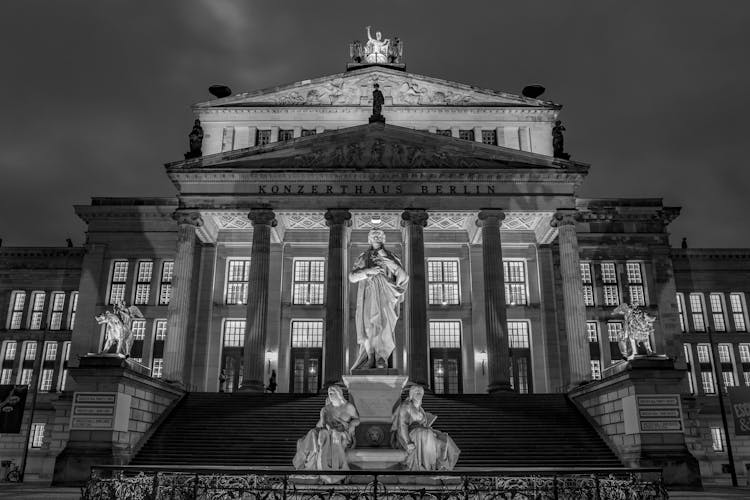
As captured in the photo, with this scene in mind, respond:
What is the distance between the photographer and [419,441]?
12.8m

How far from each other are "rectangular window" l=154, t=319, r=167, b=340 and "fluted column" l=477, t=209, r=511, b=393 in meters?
21.0

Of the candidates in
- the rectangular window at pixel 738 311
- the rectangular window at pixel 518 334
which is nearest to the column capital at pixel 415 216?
the rectangular window at pixel 518 334

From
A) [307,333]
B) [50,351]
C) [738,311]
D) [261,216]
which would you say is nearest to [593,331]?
[738,311]

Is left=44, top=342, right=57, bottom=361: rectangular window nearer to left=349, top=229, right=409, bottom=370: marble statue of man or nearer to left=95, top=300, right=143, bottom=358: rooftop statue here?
left=95, top=300, right=143, bottom=358: rooftop statue

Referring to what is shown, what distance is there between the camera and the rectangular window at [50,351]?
4616 cm

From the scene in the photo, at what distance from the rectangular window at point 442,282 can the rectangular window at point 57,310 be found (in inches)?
1032

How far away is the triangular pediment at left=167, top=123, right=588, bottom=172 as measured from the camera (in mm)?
37969

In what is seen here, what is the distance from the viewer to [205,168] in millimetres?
38031

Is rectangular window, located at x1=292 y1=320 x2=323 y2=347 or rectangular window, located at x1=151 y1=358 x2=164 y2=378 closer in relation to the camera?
rectangular window, located at x1=151 y1=358 x2=164 y2=378

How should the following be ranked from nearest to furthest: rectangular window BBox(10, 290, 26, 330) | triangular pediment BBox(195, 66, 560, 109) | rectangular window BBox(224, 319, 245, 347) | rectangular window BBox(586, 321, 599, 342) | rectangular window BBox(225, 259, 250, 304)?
1. rectangular window BBox(224, 319, 245, 347)
2. rectangular window BBox(586, 321, 599, 342)
3. rectangular window BBox(225, 259, 250, 304)
4. triangular pediment BBox(195, 66, 560, 109)
5. rectangular window BBox(10, 290, 26, 330)

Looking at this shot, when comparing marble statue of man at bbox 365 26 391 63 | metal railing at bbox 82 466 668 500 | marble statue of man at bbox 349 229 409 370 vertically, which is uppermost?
marble statue of man at bbox 365 26 391 63

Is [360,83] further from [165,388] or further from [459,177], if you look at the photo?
[165,388]

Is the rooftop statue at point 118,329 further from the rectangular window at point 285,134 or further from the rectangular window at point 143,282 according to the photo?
the rectangular window at point 285,134

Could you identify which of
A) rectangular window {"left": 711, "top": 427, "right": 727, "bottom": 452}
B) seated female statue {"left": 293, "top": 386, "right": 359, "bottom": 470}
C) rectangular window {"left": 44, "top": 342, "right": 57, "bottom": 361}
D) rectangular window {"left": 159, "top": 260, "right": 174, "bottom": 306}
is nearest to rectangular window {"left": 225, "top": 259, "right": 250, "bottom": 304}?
rectangular window {"left": 159, "top": 260, "right": 174, "bottom": 306}
